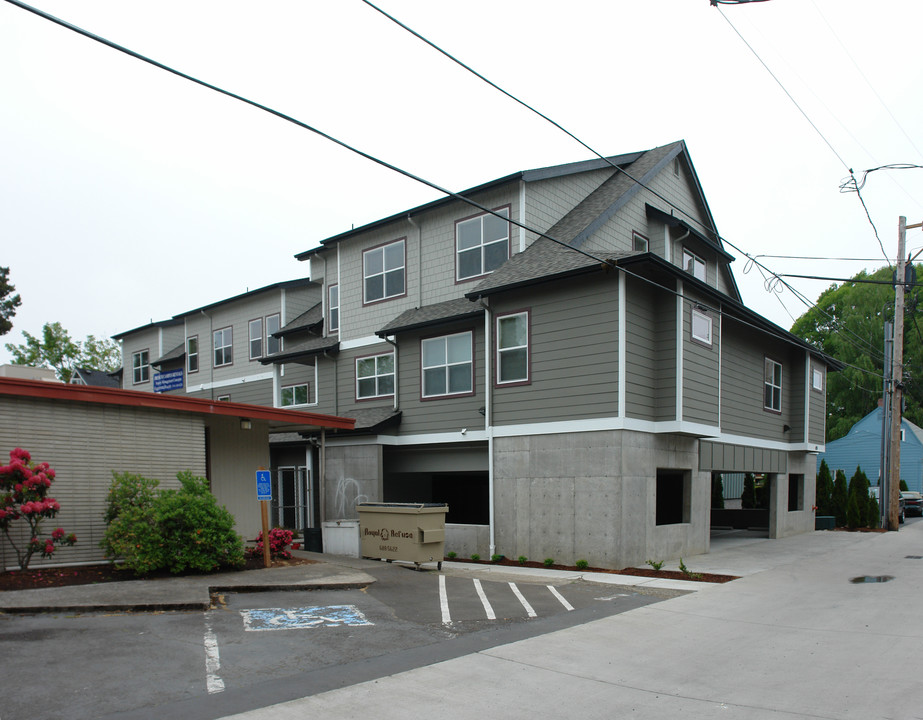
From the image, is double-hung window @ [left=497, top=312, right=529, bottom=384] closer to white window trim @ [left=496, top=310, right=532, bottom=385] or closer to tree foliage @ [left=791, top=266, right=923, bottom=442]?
white window trim @ [left=496, top=310, right=532, bottom=385]

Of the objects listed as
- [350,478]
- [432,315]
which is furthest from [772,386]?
[350,478]

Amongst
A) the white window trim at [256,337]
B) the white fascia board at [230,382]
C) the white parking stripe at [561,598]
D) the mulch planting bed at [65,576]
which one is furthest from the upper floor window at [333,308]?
the white parking stripe at [561,598]

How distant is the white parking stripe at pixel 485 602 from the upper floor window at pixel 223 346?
63.8 ft

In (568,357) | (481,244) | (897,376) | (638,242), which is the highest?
(638,242)

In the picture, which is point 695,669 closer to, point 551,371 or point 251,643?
point 251,643

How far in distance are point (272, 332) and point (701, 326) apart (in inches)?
646

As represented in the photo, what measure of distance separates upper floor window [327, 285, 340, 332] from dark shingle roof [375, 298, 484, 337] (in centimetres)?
304

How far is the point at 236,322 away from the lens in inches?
1161

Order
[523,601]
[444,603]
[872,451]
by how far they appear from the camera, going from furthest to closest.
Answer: [872,451] → [523,601] → [444,603]

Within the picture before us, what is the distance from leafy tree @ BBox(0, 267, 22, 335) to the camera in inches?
1545

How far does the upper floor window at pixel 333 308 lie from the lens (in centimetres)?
2319

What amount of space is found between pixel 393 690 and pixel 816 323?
195ft

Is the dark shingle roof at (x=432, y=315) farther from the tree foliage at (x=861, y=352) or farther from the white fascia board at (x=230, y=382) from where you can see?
the tree foliage at (x=861, y=352)

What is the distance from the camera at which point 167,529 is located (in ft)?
38.6
